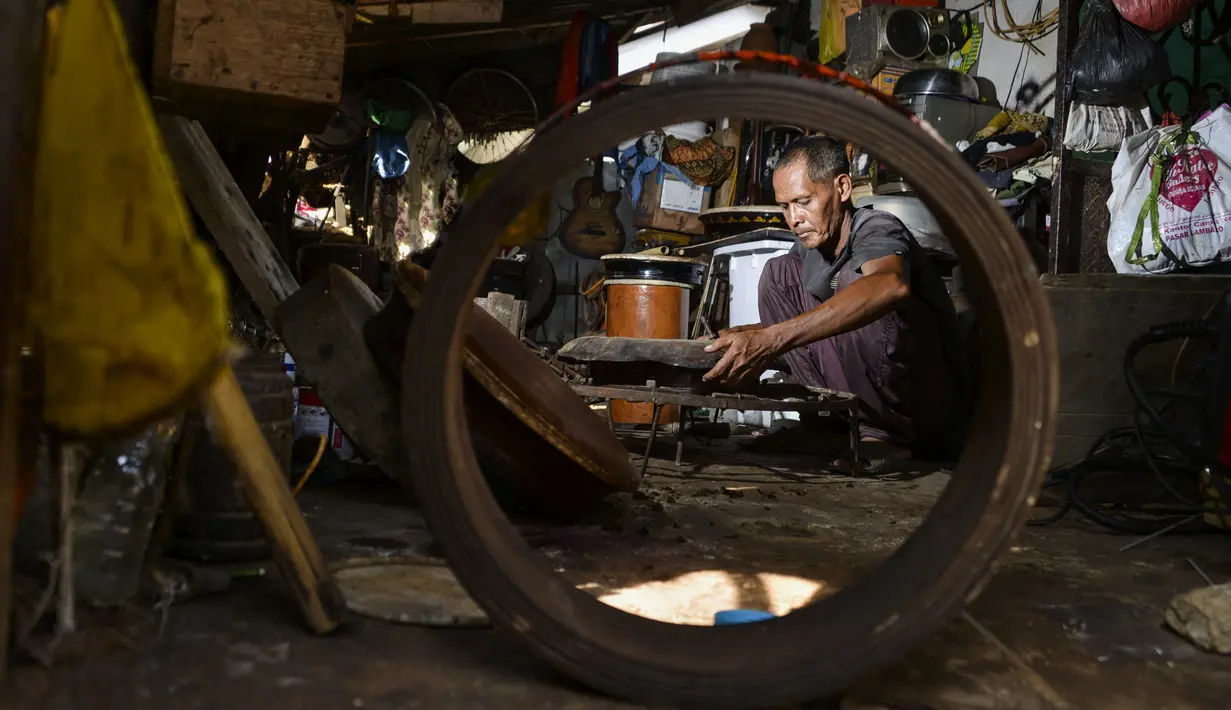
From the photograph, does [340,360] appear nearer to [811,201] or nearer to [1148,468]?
[811,201]

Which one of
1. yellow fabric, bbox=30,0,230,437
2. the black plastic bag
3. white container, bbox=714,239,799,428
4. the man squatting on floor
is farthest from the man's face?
Result: yellow fabric, bbox=30,0,230,437

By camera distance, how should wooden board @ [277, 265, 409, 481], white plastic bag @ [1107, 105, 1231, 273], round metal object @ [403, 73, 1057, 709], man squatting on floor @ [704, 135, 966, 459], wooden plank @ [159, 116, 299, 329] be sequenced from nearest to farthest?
round metal object @ [403, 73, 1057, 709], wooden board @ [277, 265, 409, 481], wooden plank @ [159, 116, 299, 329], white plastic bag @ [1107, 105, 1231, 273], man squatting on floor @ [704, 135, 966, 459]

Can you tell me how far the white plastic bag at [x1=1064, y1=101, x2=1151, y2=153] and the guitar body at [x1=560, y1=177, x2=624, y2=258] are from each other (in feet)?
17.4

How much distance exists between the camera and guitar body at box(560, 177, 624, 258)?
8.55 meters

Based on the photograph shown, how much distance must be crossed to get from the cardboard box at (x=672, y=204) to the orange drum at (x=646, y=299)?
9.72 feet

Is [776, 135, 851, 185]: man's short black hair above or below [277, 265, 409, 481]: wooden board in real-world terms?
above

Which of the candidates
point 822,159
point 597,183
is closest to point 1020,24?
point 822,159

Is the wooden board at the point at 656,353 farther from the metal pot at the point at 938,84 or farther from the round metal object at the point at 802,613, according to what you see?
the metal pot at the point at 938,84

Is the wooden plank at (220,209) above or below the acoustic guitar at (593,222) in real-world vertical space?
below

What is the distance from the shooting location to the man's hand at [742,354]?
2756mm

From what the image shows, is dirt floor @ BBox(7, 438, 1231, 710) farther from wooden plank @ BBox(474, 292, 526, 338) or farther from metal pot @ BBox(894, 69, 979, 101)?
wooden plank @ BBox(474, 292, 526, 338)

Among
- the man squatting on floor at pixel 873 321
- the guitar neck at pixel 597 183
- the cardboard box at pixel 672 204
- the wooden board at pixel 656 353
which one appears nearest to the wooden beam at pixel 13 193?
the wooden board at pixel 656 353

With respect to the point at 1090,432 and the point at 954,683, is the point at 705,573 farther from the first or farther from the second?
the point at 1090,432

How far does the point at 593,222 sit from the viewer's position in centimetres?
853
